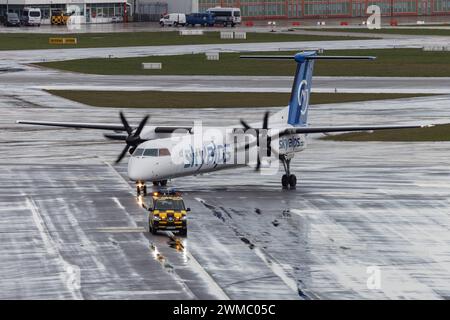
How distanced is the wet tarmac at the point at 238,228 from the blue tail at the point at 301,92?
3305 mm

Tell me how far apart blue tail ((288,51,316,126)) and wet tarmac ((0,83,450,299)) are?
3305 mm

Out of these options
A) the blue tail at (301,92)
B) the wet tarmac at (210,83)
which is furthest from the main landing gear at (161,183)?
the wet tarmac at (210,83)

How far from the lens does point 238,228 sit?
47.6 meters

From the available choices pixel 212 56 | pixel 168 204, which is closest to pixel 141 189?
pixel 168 204

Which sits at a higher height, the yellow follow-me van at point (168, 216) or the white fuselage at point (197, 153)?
→ the white fuselage at point (197, 153)

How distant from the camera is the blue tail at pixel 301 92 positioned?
200 feet

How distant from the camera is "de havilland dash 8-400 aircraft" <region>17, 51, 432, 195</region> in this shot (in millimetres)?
53000

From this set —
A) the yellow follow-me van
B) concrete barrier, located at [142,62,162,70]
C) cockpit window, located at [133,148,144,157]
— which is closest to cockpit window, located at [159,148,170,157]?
cockpit window, located at [133,148,144,157]

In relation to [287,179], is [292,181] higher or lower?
lower

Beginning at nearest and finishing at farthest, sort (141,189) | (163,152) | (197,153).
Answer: (163,152)
(197,153)
(141,189)

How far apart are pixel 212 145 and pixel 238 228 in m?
8.62

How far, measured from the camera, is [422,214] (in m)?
50.8

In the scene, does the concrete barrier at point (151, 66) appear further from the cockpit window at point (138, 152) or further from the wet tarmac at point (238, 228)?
the cockpit window at point (138, 152)

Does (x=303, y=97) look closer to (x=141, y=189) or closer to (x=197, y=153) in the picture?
(x=197, y=153)
